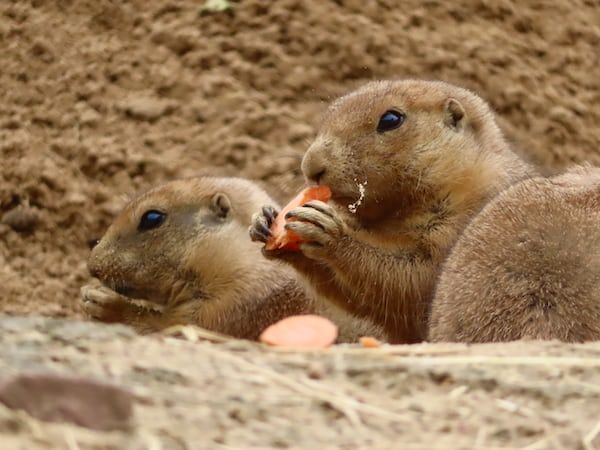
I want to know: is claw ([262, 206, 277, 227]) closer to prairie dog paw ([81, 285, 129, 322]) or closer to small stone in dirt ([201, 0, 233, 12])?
prairie dog paw ([81, 285, 129, 322])

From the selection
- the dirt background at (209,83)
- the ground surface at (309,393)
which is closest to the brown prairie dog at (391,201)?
the ground surface at (309,393)

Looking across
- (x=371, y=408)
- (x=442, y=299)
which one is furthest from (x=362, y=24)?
(x=371, y=408)

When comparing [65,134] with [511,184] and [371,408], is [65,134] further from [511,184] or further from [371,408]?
[371,408]

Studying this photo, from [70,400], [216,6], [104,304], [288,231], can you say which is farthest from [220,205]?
[70,400]

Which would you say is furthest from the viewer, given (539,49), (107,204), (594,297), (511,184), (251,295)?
(539,49)

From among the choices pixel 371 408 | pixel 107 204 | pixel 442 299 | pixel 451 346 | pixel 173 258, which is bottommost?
pixel 107 204

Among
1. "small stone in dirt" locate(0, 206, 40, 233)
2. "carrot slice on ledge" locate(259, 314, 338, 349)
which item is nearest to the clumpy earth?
"small stone in dirt" locate(0, 206, 40, 233)

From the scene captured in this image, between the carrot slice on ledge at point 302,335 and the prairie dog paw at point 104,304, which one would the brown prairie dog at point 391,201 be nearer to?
the carrot slice on ledge at point 302,335
